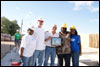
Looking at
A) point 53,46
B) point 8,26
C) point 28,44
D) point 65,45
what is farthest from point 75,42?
point 8,26

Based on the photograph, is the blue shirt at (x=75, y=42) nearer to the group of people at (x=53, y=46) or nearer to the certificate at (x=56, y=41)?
the group of people at (x=53, y=46)

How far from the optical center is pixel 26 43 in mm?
6301

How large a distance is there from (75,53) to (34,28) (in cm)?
153

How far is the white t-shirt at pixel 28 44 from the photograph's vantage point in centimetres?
629

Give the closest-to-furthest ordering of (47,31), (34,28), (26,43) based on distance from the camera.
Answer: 1. (26,43)
2. (34,28)
3. (47,31)

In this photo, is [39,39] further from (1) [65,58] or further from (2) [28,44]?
(1) [65,58]

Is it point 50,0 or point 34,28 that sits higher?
point 50,0

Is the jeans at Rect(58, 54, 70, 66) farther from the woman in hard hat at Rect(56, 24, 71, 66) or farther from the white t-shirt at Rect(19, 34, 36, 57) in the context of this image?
the white t-shirt at Rect(19, 34, 36, 57)

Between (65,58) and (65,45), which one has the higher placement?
(65,45)

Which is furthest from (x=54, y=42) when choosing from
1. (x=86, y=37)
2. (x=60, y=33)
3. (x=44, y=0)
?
(x=86, y=37)

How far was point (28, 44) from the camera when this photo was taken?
20.9 feet

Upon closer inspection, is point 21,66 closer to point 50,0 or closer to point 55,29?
point 55,29

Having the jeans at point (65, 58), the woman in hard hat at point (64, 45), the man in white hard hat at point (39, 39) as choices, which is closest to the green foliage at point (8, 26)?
the jeans at point (65, 58)

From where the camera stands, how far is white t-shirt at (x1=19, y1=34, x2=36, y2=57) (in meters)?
6.29
